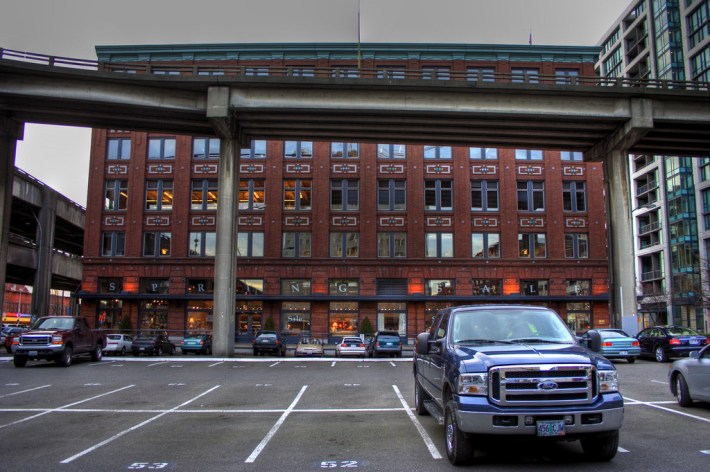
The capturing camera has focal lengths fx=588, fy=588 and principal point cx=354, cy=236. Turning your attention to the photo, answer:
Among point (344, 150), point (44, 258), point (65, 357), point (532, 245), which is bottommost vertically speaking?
point (65, 357)

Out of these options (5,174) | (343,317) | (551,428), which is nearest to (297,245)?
(343,317)

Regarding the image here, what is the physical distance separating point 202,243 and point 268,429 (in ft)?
138

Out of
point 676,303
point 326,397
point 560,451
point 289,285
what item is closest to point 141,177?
point 289,285

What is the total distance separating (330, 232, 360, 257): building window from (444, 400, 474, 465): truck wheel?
1661 inches

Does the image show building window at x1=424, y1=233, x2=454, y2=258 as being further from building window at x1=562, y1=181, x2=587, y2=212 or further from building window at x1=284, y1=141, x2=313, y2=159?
building window at x1=284, y1=141, x2=313, y2=159

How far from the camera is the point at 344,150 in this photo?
51.0 meters

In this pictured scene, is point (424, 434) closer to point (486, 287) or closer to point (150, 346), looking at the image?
point (150, 346)

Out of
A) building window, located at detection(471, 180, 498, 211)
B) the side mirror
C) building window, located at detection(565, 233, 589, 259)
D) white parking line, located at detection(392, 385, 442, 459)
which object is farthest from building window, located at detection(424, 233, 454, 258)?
the side mirror

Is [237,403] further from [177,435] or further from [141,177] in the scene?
[141,177]

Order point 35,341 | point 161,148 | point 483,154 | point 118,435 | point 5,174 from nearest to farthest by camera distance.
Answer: point 118,435 → point 35,341 → point 5,174 → point 483,154 → point 161,148

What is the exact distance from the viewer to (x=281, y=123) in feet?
111

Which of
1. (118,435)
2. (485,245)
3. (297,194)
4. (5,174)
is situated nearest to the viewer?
(118,435)

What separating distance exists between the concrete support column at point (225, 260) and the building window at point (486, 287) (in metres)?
23.7

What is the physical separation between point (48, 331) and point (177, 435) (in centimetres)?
1576
